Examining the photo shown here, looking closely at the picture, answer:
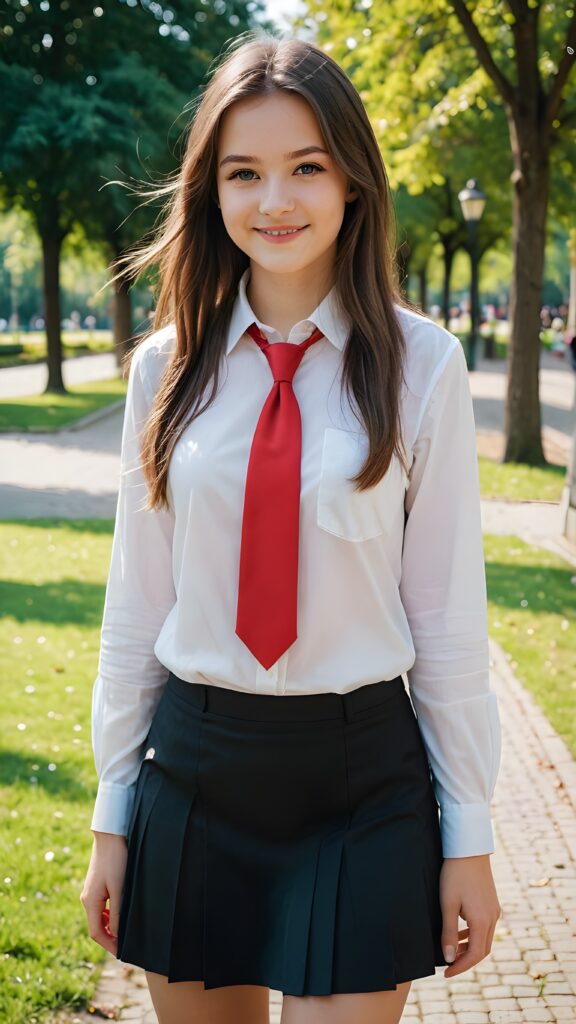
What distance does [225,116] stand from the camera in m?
2.09

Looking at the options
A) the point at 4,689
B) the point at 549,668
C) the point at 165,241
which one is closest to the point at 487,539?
the point at 549,668

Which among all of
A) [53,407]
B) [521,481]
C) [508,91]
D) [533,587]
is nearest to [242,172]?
[533,587]

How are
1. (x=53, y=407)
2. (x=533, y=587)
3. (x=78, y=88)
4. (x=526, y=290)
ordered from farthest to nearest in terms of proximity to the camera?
1. (x=53, y=407)
2. (x=78, y=88)
3. (x=526, y=290)
4. (x=533, y=587)

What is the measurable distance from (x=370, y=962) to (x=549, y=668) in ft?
16.9

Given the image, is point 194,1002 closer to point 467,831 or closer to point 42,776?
point 467,831

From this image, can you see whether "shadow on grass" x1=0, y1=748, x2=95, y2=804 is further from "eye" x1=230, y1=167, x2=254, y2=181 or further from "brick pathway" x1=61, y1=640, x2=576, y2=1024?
"eye" x1=230, y1=167, x2=254, y2=181

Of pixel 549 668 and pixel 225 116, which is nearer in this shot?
pixel 225 116

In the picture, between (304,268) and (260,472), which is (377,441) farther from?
(304,268)

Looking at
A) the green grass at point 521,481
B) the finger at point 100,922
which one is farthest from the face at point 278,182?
the green grass at point 521,481

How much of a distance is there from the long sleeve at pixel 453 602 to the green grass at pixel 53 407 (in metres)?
18.2

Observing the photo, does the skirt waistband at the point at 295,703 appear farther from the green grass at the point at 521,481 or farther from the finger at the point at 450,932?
the green grass at the point at 521,481

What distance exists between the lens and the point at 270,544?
1.92m

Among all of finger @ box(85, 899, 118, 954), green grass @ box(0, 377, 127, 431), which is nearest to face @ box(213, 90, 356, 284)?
finger @ box(85, 899, 118, 954)

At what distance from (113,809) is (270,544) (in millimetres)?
633
